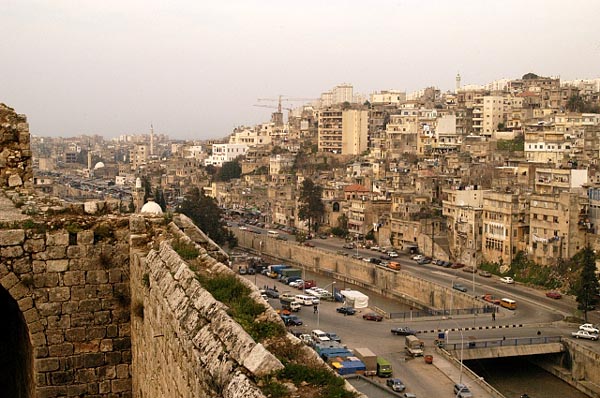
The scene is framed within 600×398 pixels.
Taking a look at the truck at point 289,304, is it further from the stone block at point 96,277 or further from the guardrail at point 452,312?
the stone block at point 96,277

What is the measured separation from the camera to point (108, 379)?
4586 mm

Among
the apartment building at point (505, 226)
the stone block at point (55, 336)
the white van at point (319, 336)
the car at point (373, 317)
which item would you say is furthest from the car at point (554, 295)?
the stone block at point (55, 336)

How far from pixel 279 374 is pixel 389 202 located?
36802 millimetres

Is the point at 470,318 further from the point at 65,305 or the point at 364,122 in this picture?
the point at 364,122

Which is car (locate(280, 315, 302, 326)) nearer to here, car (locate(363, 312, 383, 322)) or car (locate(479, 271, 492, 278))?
car (locate(363, 312, 383, 322))

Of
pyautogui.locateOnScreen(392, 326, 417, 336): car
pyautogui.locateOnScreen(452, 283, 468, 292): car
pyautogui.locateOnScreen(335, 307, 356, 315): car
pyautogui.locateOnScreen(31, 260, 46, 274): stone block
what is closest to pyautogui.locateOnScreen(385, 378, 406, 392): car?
pyautogui.locateOnScreen(392, 326, 417, 336): car

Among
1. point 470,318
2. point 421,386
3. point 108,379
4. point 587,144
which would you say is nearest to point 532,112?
point 587,144

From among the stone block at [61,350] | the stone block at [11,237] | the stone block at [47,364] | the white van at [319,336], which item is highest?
the stone block at [11,237]

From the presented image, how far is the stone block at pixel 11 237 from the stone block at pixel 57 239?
14 cm

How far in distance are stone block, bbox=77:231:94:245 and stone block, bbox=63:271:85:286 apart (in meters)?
0.17

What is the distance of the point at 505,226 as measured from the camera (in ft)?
99.6

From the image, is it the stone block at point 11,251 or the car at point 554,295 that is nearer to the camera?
the stone block at point 11,251

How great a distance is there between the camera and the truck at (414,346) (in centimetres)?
1911

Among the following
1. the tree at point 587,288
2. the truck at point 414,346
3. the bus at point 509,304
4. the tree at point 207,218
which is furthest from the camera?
the tree at point 207,218
